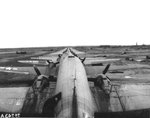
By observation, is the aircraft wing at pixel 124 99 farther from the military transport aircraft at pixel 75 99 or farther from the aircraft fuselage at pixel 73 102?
the aircraft fuselage at pixel 73 102

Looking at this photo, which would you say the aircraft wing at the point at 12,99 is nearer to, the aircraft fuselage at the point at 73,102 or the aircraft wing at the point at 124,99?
the aircraft fuselage at the point at 73,102

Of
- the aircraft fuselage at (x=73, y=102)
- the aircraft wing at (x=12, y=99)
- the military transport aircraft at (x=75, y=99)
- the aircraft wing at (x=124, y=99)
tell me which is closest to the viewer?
the aircraft fuselage at (x=73, y=102)

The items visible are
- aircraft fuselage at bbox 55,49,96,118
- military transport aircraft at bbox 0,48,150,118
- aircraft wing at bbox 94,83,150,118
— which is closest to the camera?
aircraft fuselage at bbox 55,49,96,118

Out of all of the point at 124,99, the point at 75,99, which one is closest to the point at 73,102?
the point at 75,99

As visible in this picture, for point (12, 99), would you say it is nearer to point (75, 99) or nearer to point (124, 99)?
point (75, 99)

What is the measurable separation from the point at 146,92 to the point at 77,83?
396 inches

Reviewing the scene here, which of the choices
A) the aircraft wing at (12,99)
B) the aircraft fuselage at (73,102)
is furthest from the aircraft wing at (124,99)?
the aircraft wing at (12,99)

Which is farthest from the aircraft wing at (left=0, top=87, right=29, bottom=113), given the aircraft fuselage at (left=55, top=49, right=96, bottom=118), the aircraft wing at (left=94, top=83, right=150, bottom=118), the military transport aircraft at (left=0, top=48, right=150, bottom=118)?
the aircraft wing at (left=94, top=83, right=150, bottom=118)

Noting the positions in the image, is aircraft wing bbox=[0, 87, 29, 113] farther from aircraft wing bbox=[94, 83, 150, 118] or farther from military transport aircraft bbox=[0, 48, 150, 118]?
aircraft wing bbox=[94, 83, 150, 118]

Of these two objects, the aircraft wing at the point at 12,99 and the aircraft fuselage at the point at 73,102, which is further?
the aircraft wing at the point at 12,99

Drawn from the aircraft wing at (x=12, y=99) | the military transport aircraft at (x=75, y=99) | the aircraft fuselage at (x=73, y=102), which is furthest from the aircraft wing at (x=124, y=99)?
the aircraft wing at (x=12, y=99)

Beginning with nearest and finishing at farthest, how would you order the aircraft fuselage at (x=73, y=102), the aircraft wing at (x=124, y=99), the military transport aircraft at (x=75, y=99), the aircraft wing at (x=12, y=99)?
1. the aircraft fuselage at (x=73, y=102)
2. the military transport aircraft at (x=75, y=99)
3. the aircraft wing at (x=12, y=99)
4. the aircraft wing at (x=124, y=99)

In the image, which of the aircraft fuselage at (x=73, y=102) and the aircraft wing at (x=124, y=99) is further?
the aircraft wing at (x=124, y=99)

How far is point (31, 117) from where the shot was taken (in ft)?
48.2
